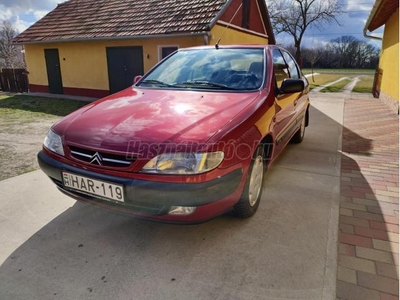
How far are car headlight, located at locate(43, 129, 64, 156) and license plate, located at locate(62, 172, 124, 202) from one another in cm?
21

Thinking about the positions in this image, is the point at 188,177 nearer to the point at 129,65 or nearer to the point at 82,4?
the point at 129,65

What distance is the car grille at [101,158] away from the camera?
6.24 feet

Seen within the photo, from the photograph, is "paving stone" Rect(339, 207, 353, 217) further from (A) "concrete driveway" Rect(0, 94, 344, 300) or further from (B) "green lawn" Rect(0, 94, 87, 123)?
(B) "green lawn" Rect(0, 94, 87, 123)

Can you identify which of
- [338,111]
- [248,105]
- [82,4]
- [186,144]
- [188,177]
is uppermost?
[82,4]

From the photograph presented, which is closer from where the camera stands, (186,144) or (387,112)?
(186,144)

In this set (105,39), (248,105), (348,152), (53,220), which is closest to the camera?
(248,105)

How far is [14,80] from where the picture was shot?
13.0m

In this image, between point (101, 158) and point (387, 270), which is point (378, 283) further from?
point (101, 158)

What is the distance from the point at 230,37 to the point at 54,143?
8883 mm

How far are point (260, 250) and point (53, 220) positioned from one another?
183 cm

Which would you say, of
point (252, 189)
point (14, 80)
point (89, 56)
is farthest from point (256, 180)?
point (14, 80)

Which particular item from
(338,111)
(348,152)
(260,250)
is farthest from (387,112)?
(260,250)

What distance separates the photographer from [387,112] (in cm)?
798

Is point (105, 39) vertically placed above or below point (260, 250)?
above
